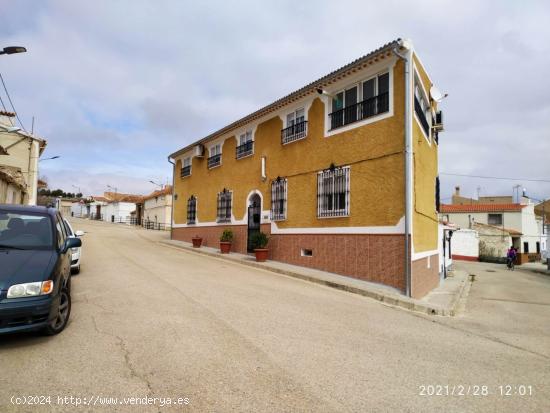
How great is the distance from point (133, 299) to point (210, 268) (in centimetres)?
545

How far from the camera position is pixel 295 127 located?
14352 millimetres

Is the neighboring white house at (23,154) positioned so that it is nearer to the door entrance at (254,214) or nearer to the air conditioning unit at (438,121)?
the door entrance at (254,214)

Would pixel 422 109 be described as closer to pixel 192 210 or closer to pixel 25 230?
pixel 25 230

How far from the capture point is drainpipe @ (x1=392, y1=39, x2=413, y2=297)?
9.84m

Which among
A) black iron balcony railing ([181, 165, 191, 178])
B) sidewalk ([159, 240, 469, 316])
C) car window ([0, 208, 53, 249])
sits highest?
black iron balcony railing ([181, 165, 191, 178])

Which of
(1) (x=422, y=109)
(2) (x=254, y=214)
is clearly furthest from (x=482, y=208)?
(2) (x=254, y=214)

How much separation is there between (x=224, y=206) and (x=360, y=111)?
30.2 ft

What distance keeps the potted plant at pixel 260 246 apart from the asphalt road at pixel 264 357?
6.02 metres

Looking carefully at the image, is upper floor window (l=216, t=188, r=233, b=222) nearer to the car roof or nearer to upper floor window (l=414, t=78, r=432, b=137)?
upper floor window (l=414, t=78, r=432, b=137)

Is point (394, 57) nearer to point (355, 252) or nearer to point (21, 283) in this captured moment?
point (355, 252)

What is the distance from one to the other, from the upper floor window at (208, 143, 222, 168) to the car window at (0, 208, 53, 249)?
14139 mm

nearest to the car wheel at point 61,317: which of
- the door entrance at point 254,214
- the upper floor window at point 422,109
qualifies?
the upper floor window at point 422,109

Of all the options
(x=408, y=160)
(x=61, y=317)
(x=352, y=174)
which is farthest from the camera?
(x=352, y=174)

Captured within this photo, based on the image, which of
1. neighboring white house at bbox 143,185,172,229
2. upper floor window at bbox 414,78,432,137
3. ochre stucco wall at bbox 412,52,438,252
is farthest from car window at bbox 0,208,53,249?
neighboring white house at bbox 143,185,172,229
